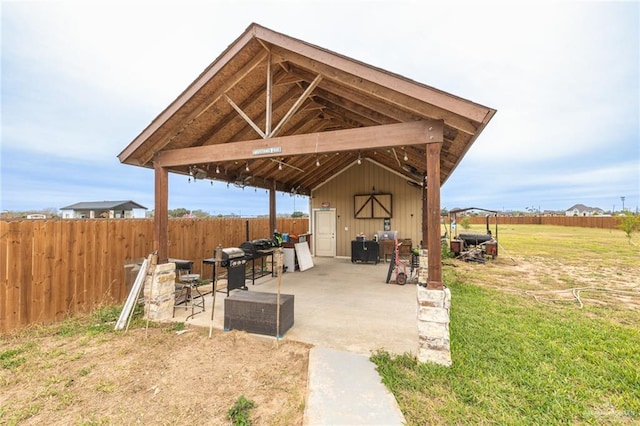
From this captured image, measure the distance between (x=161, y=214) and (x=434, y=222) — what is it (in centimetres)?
414

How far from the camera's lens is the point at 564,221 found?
3052 centimetres

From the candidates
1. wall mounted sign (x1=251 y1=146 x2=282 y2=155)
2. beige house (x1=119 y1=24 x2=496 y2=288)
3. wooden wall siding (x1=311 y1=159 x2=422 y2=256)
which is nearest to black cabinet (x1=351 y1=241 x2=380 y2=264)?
wooden wall siding (x1=311 y1=159 x2=422 y2=256)

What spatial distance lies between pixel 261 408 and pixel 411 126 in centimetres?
325

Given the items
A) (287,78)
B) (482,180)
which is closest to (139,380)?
(287,78)

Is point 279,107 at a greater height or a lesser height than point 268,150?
greater

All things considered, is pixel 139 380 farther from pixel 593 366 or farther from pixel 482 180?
pixel 482 180

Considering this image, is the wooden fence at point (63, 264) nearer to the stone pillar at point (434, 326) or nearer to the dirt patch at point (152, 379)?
the dirt patch at point (152, 379)

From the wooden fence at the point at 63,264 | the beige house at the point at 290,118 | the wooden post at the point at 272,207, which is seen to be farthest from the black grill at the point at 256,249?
the wooden fence at the point at 63,264

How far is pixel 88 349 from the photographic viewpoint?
3203 millimetres

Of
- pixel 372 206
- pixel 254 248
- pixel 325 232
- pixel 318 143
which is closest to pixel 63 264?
pixel 254 248

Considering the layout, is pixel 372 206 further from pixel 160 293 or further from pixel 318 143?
pixel 160 293

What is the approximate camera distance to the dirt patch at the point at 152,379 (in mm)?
2131

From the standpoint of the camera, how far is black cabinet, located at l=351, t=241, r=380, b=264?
30.0ft

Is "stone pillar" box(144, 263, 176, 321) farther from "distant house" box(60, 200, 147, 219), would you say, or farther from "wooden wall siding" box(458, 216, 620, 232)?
"wooden wall siding" box(458, 216, 620, 232)
